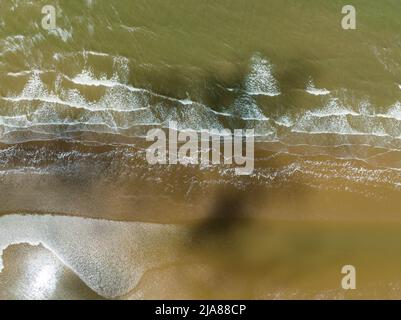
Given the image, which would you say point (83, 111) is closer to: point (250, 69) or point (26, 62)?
point (26, 62)

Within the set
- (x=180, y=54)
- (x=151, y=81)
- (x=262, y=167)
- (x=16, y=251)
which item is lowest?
(x=16, y=251)

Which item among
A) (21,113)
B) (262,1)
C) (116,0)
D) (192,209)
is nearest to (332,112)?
(262,1)

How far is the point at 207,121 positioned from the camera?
38.4 feet

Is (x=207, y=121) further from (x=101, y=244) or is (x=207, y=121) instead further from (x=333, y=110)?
(x=101, y=244)

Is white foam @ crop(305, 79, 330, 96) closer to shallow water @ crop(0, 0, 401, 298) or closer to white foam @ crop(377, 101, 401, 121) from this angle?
shallow water @ crop(0, 0, 401, 298)

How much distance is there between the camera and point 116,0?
478 inches

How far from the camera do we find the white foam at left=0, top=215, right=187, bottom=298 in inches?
413

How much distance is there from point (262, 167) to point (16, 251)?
19.0 ft

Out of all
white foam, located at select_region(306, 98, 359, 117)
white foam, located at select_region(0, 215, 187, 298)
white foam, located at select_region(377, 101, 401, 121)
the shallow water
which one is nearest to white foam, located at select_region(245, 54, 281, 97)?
the shallow water

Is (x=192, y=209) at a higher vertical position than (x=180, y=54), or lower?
lower

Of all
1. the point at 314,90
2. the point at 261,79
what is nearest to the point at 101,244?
the point at 261,79

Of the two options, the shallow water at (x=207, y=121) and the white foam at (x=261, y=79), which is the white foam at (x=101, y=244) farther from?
the white foam at (x=261, y=79)

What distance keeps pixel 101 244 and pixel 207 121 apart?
3808mm
